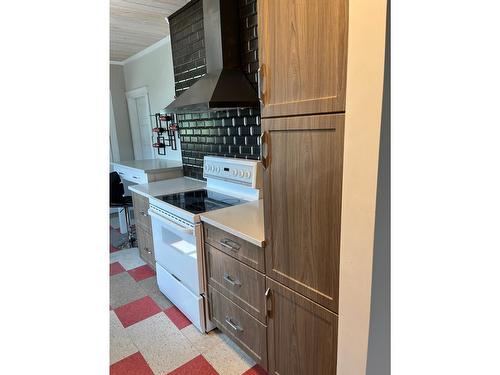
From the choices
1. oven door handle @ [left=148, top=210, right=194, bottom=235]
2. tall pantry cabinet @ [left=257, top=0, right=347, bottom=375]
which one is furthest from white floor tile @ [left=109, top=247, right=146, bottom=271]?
tall pantry cabinet @ [left=257, top=0, right=347, bottom=375]

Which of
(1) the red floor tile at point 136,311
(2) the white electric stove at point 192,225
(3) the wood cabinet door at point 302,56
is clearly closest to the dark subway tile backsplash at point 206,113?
(2) the white electric stove at point 192,225

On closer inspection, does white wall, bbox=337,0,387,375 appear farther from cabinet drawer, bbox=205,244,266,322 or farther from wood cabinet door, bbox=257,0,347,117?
cabinet drawer, bbox=205,244,266,322

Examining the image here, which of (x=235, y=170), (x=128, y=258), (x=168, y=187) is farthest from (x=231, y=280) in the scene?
(x=128, y=258)

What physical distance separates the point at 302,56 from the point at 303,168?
1.36 feet

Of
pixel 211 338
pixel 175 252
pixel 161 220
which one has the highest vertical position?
pixel 161 220

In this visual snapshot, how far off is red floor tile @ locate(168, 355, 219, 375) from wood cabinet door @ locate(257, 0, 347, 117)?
1.53m

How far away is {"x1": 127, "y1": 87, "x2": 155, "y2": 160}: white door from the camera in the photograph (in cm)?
445
